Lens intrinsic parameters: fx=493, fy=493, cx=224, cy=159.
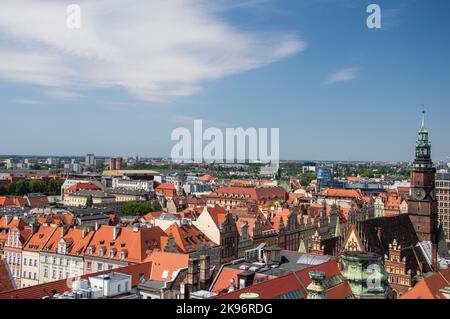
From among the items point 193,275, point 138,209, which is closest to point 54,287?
point 193,275

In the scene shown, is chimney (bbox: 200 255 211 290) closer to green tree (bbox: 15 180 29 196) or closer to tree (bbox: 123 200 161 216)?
tree (bbox: 123 200 161 216)

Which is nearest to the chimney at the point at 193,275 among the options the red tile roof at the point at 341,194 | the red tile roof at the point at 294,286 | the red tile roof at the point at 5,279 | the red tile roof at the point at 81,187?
the red tile roof at the point at 294,286

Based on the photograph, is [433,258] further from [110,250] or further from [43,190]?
[43,190]

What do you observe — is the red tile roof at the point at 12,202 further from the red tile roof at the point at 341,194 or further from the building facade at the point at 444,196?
the building facade at the point at 444,196

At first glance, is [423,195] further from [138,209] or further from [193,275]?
[138,209]
